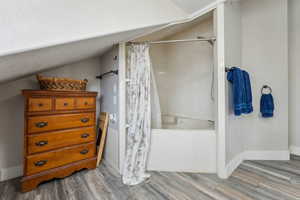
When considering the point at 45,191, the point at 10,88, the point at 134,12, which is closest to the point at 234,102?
the point at 134,12

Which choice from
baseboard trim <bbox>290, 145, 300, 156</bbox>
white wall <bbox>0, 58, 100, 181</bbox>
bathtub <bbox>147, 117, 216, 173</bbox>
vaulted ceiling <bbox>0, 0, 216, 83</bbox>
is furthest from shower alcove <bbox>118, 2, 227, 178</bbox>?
baseboard trim <bbox>290, 145, 300, 156</bbox>

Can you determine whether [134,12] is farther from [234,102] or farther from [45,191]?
[45,191]

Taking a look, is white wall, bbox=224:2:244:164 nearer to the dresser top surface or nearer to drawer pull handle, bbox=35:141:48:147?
the dresser top surface

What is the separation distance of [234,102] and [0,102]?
3096mm

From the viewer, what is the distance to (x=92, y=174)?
207cm

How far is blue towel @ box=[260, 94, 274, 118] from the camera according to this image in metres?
2.38

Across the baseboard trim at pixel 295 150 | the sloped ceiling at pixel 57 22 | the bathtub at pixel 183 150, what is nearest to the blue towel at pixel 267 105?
the baseboard trim at pixel 295 150

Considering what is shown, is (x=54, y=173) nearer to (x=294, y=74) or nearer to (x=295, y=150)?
(x=295, y=150)

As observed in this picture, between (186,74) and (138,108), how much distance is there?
1.55m

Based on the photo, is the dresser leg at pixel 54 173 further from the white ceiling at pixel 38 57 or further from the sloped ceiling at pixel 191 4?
the sloped ceiling at pixel 191 4

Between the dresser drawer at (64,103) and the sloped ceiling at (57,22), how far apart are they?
2.16ft

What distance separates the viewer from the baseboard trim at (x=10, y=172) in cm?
190

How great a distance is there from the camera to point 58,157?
187 cm

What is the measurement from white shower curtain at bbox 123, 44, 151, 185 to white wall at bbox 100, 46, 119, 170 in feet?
0.69
